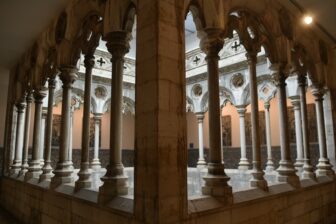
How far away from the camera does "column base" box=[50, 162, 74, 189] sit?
13.4 feet

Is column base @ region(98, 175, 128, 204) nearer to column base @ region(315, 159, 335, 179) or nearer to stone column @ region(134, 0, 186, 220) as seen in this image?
stone column @ region(134, 0, 186, 220)

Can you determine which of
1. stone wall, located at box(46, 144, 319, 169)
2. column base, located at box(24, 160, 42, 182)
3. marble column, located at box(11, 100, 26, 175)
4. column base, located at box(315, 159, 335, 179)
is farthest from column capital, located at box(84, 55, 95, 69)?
stone wall, located at box(46, 144, 319, 169)

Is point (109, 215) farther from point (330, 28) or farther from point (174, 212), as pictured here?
point (330, 28)

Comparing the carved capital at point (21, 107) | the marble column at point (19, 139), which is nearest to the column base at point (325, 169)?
the marble column at point (19, 139)

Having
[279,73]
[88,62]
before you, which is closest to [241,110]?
[279,73]

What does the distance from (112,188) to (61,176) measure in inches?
62.0

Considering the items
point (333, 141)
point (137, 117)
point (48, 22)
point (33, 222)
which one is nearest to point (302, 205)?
point (333, 141)

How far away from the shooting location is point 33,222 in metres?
4.56

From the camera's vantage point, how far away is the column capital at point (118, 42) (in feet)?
10.4

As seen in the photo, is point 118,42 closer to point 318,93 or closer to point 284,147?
point 284,147

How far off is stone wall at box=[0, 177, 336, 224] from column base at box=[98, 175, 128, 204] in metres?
0.11

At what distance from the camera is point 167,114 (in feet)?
7.74

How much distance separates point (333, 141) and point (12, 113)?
7486 mm

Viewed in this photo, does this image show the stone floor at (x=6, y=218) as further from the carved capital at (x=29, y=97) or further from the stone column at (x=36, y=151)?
the carved capital at (x=29, y=97)
